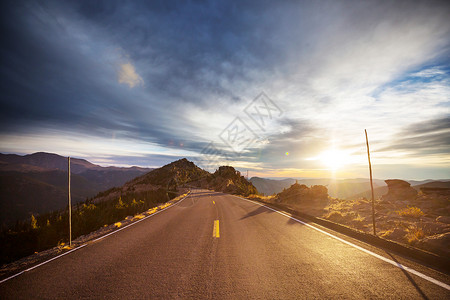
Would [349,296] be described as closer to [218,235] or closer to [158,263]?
[158,263]

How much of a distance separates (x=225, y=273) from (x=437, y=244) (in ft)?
18.8

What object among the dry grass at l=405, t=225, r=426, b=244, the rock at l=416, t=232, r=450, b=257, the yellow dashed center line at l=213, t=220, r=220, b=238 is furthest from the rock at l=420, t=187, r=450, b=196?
the yellow dashed center line at l=213, t=220, r=220, b=238

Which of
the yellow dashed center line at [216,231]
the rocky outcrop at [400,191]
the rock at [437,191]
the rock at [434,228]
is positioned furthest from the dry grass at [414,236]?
the rocky outcrop at [400,191]

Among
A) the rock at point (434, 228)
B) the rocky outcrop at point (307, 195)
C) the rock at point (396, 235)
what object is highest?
the rock at point (434, 228)

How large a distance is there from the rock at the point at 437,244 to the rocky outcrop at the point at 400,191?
12.9m

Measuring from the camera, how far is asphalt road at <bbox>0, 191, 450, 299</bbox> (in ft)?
10.7

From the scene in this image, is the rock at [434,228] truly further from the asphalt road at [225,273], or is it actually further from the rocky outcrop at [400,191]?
the rocky outcrop at [400,191]

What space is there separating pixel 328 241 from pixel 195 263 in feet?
14.1

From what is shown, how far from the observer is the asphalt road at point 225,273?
326 centimetres

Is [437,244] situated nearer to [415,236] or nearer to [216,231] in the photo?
[415,236]

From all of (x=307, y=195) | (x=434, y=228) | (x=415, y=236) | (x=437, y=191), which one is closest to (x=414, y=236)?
(x=415, y=236)

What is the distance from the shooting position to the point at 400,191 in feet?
52.2

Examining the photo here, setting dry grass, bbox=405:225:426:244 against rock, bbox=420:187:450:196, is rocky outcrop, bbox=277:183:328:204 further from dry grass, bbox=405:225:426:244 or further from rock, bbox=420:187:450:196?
dry grass, bbox=405:225:426:244

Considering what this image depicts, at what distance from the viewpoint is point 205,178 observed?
70.5 meters
